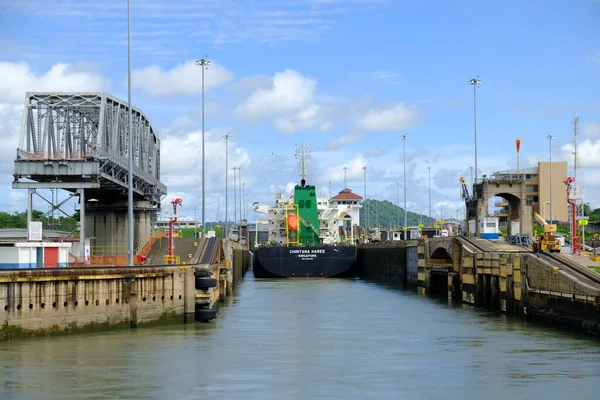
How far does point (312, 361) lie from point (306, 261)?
57.2 meters

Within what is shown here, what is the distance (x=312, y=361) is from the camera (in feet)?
104

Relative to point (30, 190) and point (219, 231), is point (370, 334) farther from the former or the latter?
point (219, 231)

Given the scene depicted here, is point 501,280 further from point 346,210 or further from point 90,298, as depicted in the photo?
point 346,210

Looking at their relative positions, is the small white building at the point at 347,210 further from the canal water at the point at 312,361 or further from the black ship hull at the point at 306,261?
the canal water at the point at 312,361

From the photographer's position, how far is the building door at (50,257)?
41969mm

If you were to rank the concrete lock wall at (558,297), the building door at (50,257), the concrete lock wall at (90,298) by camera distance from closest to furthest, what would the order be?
1. the concrete lock wall at (90,298)
2. the concrete lock wall at (558,297)
3. the building door at (50,257)

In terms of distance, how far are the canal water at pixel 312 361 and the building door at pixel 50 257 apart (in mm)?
7063

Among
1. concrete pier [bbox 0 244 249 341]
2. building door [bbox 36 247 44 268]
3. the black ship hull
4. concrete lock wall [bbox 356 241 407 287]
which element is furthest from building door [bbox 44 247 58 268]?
the black ship hull

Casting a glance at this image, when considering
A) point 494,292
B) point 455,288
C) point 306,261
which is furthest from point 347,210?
point 494,292

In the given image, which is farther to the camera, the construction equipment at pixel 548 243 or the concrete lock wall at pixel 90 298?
the construction equipment at pixel 548 243

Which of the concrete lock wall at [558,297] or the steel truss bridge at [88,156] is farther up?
the steel truss bridge at [88,156]

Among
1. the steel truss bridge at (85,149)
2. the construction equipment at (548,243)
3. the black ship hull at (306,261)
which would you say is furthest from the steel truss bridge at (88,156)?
the construction equipment at (548,243)

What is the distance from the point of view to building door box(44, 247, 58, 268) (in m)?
42.0

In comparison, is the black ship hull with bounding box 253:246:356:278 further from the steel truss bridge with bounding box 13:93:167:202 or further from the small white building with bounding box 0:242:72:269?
the small white building with bounding box 0:242:72:269
